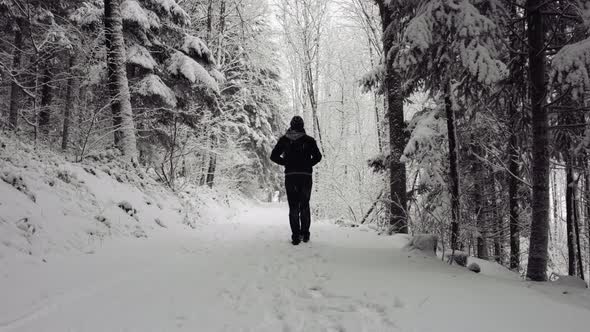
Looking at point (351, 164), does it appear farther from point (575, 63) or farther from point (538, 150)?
point (575, 63)

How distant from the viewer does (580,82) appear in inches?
120

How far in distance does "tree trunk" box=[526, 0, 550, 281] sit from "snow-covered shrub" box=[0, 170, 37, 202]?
583 centimetres

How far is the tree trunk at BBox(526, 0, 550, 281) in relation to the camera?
11.8 ft

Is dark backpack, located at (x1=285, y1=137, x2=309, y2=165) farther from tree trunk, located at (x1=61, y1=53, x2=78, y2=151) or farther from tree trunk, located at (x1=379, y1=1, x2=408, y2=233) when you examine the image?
tree trunk, located at (x1=61, y1=53, x2=78, y2=151)

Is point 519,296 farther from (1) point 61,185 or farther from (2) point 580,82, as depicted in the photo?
(1) point 61,185

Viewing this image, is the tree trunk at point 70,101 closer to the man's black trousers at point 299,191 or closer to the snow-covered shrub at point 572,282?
the man's black trousers at point 299,191

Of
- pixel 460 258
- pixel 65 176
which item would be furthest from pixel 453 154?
pixel 65 176

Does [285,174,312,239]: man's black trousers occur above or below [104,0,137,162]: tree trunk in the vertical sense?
below

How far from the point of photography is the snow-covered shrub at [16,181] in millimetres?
3990

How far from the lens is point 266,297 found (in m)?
2.84

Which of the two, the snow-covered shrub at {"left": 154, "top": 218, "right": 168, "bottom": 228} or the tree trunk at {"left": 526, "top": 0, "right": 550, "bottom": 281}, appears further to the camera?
the snow-covered shrub at {"left": 154, "top": 218, "right": 168, "bottom": 228}

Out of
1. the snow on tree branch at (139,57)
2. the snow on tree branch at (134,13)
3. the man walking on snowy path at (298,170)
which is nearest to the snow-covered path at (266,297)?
the man walking on snowy path at (298,170)

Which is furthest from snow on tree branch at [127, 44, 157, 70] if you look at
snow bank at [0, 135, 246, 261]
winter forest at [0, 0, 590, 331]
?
snow bank at [0, 135, 246, 261]

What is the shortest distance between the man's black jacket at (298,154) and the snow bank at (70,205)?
254 cm
